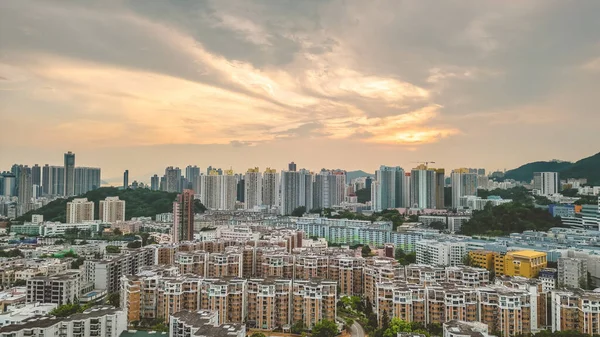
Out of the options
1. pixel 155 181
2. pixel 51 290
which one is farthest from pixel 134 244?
pixel 155 181

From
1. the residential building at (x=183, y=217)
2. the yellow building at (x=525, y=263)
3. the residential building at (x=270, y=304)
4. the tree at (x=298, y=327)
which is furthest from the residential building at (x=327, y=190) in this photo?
the tree at (x=298, y=327)

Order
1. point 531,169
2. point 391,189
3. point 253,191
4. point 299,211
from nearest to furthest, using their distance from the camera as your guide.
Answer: point 299,211 → point 391,189 → point 253,191 → point 531,169

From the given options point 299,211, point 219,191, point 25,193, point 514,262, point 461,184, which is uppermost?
point 461,184

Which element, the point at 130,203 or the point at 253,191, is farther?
the point at 253,191

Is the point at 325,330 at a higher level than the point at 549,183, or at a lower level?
lower

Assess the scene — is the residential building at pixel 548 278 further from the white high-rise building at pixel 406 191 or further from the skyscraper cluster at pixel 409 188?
the white high-rise building at pixel 406 191

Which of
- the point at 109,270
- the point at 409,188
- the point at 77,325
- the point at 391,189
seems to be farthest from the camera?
the point at 391,189

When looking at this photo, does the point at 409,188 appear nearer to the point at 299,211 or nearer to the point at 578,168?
the point at 299,211
